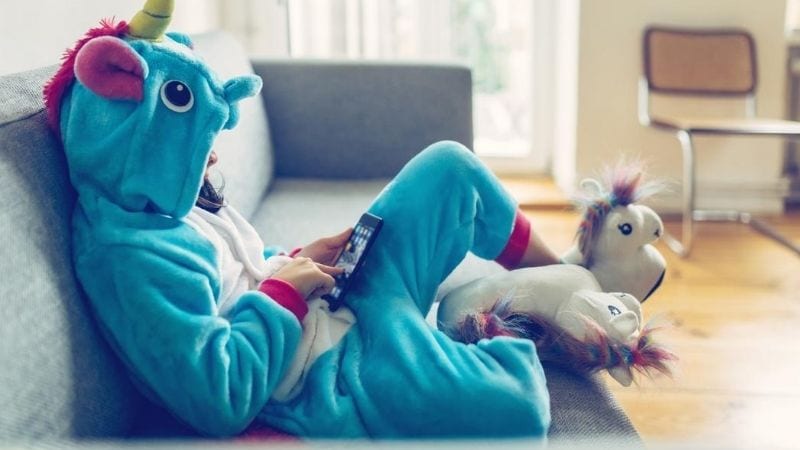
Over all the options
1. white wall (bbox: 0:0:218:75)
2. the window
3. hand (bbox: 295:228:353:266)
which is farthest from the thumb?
the window

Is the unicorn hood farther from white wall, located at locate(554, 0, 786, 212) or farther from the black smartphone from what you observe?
white wall, located at locate(554, 0, 786, 212)

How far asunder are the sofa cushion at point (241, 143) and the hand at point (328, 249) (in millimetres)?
333

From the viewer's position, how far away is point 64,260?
90 cm

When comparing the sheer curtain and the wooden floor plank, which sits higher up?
the sheer curtain

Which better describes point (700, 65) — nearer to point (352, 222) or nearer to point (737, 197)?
point (737, 197)

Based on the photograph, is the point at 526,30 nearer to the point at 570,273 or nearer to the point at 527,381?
the point at 570,273

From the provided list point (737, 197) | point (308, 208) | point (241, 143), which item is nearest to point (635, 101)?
point (737, 197)

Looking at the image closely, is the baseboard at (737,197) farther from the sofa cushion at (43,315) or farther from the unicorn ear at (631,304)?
the sofa cushion at (43,315)

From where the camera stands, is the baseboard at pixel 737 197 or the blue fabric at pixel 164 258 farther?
the baseboard at pixel 737 197

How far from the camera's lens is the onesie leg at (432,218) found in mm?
1149

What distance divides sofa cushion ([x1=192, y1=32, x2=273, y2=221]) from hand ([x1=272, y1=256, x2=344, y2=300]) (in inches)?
18.2

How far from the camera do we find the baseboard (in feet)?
10.1

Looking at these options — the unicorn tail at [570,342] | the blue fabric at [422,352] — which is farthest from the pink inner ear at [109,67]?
the unicorn tail at [570,342]

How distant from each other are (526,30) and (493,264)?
2.04m
